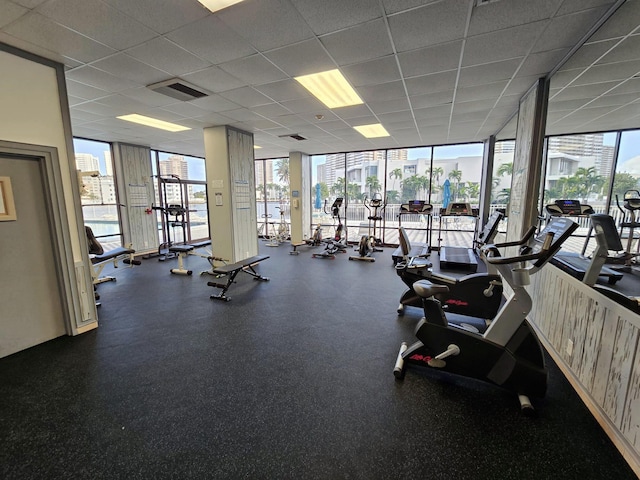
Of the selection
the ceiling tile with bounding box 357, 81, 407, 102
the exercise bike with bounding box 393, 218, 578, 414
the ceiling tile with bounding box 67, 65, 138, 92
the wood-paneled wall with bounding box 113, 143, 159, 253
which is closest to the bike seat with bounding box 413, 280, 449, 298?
the exercise bike with bounding box 393, 218, 578, 414

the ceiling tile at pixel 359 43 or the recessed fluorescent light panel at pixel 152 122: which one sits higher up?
the recessed fluorescent light panel at pixel 152 122

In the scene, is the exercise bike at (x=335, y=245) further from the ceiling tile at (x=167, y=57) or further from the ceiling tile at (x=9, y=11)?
the ceiling tile at (x=9, y=11)

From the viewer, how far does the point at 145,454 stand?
1625 mm

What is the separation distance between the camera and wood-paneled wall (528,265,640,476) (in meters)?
1.56

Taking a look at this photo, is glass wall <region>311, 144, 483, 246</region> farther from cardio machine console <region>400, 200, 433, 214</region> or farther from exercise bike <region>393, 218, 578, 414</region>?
exercise bike <region>393, 218, 578, 414</region>

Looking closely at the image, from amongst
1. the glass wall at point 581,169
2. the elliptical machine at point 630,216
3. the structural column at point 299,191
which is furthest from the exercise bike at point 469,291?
the structural column at point 299,191

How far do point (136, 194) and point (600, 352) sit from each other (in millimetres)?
8755

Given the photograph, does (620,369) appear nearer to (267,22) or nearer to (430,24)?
(430,24)

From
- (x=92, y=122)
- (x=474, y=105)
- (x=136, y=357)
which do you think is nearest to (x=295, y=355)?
(x=136, y=357)

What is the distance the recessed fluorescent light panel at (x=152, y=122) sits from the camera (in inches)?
182

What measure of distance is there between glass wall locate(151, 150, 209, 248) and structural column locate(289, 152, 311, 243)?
3.15 m

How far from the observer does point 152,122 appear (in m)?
4.99

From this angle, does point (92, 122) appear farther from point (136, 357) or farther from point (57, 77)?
point (136, 357)

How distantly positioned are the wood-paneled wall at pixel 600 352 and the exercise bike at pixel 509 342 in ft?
1.09
